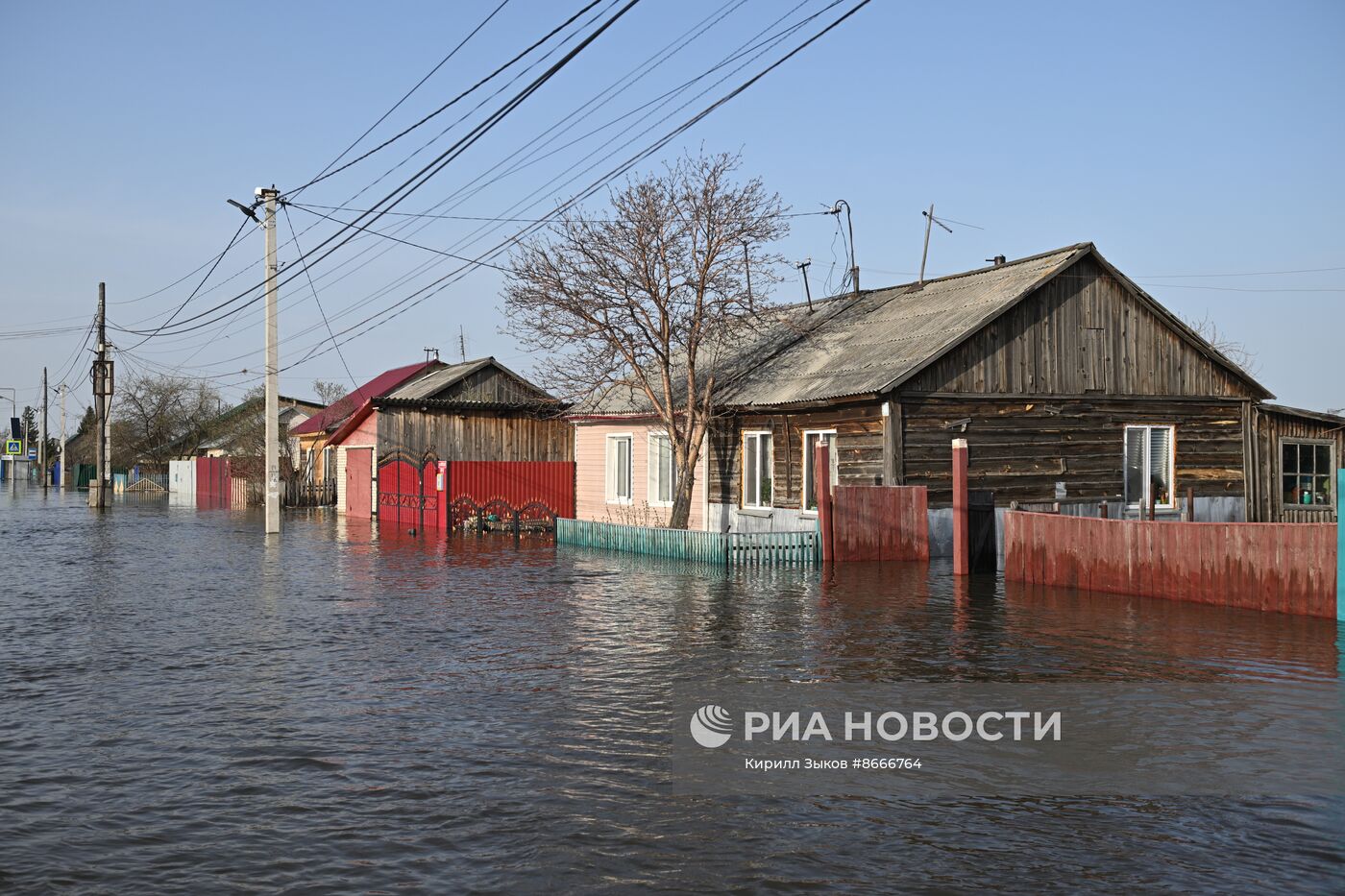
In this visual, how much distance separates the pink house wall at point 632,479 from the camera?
29453mm

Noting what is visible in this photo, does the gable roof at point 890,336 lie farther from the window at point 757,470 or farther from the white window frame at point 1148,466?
the white window frame at point 1148,466

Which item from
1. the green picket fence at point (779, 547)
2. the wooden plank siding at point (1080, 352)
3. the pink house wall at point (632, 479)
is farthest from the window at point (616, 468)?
the wooden plank siding at point (1080, 352)

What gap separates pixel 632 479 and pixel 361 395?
24.5 m

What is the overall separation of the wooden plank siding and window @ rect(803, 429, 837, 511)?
2.52m

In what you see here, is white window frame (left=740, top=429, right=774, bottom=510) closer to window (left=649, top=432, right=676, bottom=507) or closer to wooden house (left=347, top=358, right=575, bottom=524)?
window (left=649, top=432, right=676, bottom=507)

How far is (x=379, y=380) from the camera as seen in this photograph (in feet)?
178

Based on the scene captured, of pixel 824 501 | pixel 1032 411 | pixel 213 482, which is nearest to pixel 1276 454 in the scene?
pixel 1032 411

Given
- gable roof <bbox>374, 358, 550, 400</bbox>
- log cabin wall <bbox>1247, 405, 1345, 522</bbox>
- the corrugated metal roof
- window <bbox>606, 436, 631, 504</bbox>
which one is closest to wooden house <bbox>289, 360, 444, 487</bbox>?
gable roof <bbox>374, 358, 550, 400</bbox>

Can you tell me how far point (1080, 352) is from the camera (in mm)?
24797

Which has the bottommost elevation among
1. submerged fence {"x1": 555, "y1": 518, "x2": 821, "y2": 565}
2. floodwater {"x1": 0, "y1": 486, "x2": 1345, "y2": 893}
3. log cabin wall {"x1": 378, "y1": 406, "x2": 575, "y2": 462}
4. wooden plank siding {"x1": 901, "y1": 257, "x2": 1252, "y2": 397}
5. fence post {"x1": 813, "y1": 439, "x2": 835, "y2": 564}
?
floodwater {"x1": 0, "y1": 486, "x2": 1345, "y2": 893}

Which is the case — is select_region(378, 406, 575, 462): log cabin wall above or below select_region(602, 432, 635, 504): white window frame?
above

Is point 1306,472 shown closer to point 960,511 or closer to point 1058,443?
point 1058,443

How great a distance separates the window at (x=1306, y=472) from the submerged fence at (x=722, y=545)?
1159 centimetres

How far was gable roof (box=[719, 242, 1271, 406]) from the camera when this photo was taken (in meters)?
23.8
